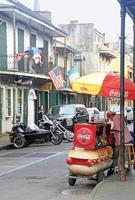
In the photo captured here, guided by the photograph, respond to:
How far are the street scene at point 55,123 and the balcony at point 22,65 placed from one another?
0.05 m

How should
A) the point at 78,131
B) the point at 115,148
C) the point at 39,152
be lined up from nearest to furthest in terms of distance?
the point at 78,131 → the point at 115,148 → the point at 39,152

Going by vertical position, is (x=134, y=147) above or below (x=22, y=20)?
below

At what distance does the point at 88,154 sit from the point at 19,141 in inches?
506

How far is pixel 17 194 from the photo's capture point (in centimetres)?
1164

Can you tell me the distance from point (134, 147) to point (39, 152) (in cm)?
843

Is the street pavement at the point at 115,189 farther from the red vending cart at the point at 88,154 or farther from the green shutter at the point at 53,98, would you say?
the green shutter at the point at 53,98

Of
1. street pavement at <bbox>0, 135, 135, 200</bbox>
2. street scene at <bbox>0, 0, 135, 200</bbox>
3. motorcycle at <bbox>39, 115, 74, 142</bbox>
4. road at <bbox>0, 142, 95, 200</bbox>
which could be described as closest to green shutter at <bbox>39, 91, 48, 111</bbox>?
street scene at <bbox>0, 0, 135, 200</bbox>

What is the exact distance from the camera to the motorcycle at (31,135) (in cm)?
2481

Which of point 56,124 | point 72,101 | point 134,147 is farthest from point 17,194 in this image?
point 72,101

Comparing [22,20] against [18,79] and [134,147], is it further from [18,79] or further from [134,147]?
[134,147]

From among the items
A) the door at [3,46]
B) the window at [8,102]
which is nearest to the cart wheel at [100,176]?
the door at [3,46]

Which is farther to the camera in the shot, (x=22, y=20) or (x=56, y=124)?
(x=22, y=20)

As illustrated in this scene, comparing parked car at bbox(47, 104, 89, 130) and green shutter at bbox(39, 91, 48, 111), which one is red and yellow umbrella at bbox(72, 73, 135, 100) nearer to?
parked car at bbox(47, 104, 89, 130)

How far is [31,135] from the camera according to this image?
25141 mm
